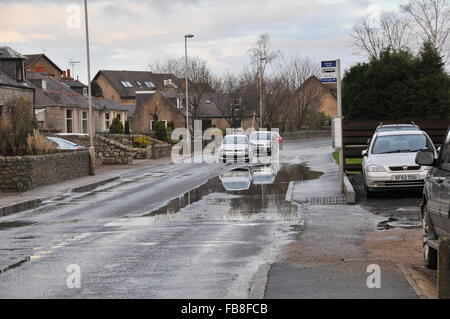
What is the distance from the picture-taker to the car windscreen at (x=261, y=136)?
44406 millimetres

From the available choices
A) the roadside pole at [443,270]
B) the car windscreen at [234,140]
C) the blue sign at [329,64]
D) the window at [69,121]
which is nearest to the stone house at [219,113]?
the window at [69,121]

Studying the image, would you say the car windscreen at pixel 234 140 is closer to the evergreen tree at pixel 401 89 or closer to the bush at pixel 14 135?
the evergreen tree at pixel 401 89

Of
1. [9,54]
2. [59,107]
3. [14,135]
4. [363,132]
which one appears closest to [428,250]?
[363,132]

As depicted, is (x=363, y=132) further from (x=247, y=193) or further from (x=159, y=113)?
(x=159, y=113)

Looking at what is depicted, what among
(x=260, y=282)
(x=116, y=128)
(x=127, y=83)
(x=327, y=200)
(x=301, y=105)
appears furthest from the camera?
(x=127, y=83)

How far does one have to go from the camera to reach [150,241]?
12.2 metres

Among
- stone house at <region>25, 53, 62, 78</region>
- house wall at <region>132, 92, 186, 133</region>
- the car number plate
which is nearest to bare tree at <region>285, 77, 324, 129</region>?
house wall at <region>132, 92, 186, 133</region>

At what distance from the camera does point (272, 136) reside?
46438 millimetres

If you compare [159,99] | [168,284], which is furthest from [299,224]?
[159,99]

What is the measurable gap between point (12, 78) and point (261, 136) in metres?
15.4

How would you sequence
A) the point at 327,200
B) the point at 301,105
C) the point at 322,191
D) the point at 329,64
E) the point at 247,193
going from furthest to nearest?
the point at 301,105
the point at 247,193
the point at 322,191
the point at 329,64
the point at 327,200

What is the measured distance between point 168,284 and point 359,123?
734 inches

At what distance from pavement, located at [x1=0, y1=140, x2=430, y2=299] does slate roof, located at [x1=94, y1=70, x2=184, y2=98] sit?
83.3 metres

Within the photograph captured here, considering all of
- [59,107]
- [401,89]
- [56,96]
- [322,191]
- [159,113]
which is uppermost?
[56,96]
